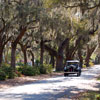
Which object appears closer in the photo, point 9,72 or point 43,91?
point 43,91

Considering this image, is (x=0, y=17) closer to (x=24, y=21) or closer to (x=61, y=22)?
(x=24, y=21)

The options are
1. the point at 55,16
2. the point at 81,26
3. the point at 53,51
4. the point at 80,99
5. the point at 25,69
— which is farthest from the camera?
the point at 53,51

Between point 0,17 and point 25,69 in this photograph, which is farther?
point 25,69

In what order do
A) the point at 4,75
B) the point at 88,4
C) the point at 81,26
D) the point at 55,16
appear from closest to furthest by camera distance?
1. the point at 88,4
2. the point at 4,75
3. the point at 55,16
4. the point at 81,26

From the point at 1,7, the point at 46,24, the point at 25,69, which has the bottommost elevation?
the point at 25,69

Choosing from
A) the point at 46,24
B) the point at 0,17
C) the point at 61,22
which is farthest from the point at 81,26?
the point at 0,17

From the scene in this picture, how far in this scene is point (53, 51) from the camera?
35.8 m

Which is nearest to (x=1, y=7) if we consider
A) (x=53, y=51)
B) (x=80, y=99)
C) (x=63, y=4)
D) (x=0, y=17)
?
(x=0, y=17)

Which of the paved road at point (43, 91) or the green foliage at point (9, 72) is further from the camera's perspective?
the green foliage at point (9, 72)

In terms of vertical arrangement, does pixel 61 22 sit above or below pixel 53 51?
above

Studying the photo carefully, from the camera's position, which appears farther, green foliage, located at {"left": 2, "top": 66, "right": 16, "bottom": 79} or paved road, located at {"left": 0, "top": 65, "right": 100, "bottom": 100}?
green foliage, located at {"left": 2, "top": 66, "right": 16, "bottom": 79}

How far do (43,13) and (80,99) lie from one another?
10.8 metres

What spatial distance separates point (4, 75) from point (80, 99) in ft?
31.1

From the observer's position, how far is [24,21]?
64.7 ft
